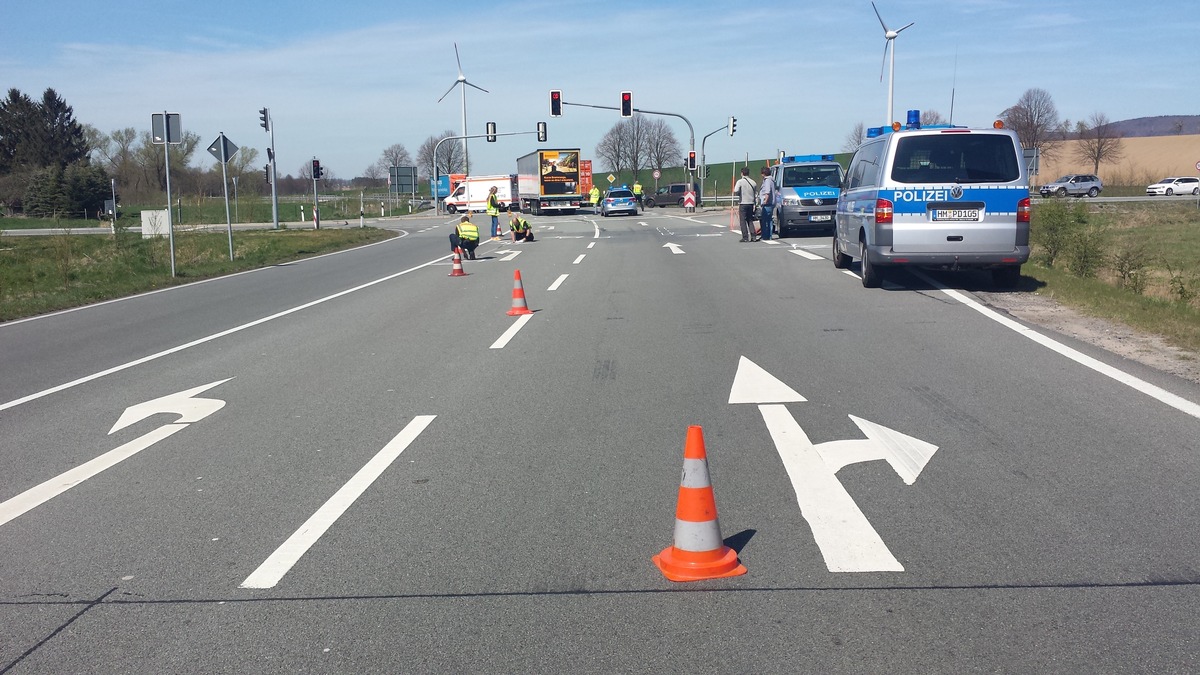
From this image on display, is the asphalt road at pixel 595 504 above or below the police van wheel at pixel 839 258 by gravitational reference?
below

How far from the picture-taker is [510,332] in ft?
38.9

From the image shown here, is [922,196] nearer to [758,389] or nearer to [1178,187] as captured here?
[758,389]

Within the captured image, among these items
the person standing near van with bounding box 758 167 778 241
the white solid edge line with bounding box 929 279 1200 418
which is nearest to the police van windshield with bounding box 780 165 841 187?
the person standing near van with bounding box 758 167 778 241

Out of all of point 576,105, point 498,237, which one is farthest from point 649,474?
point 576,105

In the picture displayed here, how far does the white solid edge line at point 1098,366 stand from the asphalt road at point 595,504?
0.17ft

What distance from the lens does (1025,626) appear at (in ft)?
12.7

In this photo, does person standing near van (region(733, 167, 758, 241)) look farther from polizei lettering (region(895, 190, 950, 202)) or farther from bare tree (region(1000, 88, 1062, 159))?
bare tree (region(1000, 88, 1062, 159))

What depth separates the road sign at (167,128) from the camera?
21281mm

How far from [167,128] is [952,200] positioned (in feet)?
52.7

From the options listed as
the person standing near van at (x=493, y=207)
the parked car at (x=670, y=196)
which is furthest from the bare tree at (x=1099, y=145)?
the person standing near van at (x=493, y=207)

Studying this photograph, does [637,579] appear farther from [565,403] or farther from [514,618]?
[565,403]

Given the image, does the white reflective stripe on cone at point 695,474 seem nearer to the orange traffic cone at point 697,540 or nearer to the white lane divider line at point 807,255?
the orange traffic cone at point 697,540

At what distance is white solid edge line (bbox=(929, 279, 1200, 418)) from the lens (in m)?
7.38

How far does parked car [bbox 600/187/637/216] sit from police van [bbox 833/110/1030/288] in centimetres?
4287
